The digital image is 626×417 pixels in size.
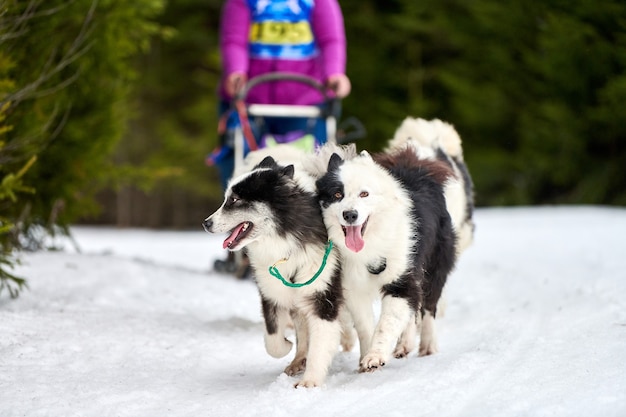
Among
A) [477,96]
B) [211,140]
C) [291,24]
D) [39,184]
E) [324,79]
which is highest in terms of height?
[291,24]

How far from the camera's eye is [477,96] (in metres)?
14.8

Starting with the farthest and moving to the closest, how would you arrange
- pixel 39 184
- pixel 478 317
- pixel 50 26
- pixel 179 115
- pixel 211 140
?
pixel 179 115 → pixel 211 140 → pixel 39 184 → pixel 50 26 → pixel 478 317

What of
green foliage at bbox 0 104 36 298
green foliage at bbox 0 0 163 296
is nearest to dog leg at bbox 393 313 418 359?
green foliage at bbox 0 104 36 298

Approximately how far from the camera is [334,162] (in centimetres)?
405

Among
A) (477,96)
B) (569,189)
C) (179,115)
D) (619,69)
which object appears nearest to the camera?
(619,69)

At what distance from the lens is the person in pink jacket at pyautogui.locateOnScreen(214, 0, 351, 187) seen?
21.7 ft

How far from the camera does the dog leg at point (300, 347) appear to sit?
13.8 ft

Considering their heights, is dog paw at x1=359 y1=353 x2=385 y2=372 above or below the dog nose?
below

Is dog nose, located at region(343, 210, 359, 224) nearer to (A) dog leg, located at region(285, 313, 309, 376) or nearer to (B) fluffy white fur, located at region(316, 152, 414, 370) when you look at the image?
(B) fluffy white fur, located at region(316, 152, 414, 370)

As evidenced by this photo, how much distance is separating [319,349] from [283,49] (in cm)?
344

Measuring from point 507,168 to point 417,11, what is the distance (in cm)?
377

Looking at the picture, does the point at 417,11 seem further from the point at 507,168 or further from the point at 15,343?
the point at 15,343

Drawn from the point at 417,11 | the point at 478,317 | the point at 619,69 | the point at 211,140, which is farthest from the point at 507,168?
the point at 478,317

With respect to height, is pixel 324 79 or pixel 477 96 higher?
pixel 324 79
